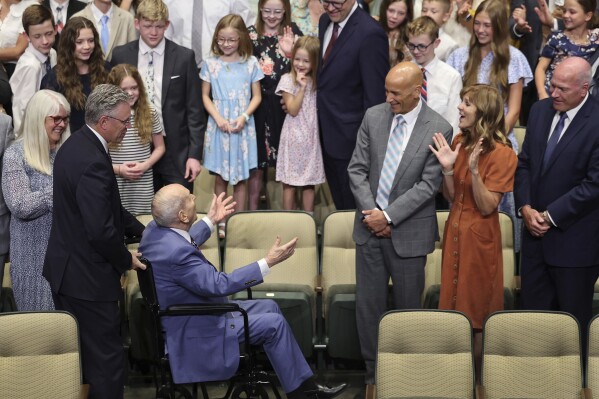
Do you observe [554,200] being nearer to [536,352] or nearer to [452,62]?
[536,352]

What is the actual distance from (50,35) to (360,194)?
2582 millimetres

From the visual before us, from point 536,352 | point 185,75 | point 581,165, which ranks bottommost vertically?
point 536,352

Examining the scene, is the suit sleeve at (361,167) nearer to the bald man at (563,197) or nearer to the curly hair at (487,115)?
the curly hair at (487,115)

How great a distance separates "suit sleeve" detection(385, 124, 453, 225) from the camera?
18.1 feet

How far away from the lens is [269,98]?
283 inches

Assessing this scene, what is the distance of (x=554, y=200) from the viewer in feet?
18.3

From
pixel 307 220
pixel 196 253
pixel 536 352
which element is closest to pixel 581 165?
pixel 536 352

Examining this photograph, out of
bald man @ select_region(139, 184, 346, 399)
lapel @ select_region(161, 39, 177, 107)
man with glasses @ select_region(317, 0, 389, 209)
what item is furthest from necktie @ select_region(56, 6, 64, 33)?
bald man @ select_region(139, 184, 346, 399)

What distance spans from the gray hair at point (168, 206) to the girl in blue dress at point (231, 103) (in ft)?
5.94

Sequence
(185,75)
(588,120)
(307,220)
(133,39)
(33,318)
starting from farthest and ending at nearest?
(133,39)
(185,75)
(307,220)
(588,120)
(33,318)

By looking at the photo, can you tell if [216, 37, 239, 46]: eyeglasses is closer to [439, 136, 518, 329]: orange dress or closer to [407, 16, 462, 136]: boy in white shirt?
[407, 16, 462, 136]: boy in white shirt

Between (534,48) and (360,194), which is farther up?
(534,48)

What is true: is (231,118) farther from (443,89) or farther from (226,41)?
(443,89)

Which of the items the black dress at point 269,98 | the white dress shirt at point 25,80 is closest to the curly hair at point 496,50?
the black dress at point 269,98
